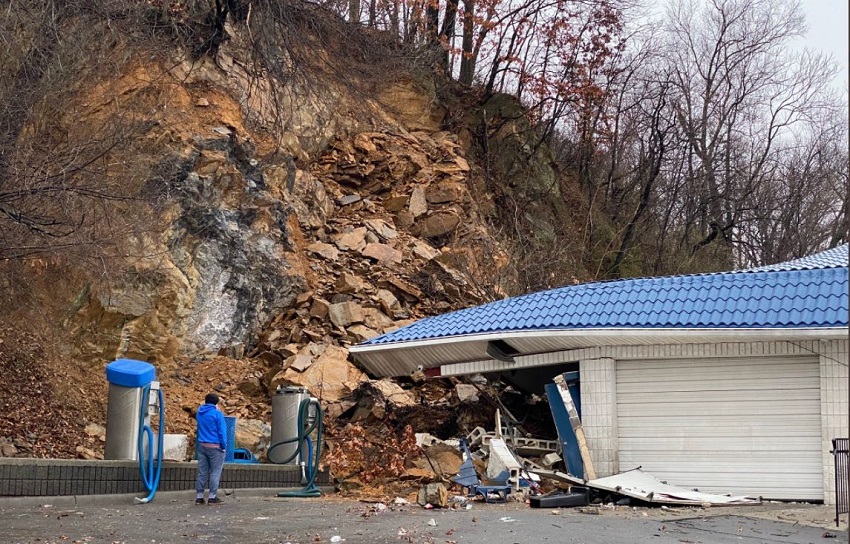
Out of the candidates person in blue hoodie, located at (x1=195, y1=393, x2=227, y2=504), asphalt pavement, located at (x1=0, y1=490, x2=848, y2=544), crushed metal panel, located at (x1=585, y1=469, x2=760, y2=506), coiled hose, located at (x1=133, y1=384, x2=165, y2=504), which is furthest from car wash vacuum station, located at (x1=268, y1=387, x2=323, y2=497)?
crushed metal panel, located at (x1=585, y1=469, x2=760, y2=506)

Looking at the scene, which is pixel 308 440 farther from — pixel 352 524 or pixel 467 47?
pixel 467 47

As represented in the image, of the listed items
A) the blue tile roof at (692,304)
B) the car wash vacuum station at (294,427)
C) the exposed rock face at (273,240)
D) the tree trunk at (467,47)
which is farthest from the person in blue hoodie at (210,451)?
the tree trunk at (467,47)

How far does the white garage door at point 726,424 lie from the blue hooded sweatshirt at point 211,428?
302 inches

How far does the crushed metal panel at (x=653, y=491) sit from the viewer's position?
1514cm

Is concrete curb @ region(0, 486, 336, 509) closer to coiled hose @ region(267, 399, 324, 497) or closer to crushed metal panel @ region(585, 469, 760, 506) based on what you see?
coiled hose @ region(267, 399, 324, 497)

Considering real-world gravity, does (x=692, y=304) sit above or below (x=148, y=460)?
above

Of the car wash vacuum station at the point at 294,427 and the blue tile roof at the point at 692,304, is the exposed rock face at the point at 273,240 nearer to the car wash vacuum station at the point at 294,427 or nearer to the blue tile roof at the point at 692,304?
the car wash vacuum station at the point at 294,427

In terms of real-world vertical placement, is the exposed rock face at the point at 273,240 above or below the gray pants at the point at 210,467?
above

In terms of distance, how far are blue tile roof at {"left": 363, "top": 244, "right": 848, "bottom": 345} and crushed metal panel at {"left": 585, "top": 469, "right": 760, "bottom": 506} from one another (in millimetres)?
2639

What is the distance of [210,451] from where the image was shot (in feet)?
45.0

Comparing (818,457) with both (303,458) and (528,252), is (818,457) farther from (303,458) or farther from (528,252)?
(528,252)

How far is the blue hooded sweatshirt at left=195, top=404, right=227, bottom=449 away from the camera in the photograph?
1374cm

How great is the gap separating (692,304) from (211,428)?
8717mm

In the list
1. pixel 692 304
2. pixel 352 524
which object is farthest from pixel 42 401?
pixel 692 304
